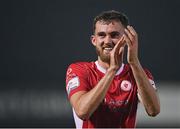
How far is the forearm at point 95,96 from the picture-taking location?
8.18 feet

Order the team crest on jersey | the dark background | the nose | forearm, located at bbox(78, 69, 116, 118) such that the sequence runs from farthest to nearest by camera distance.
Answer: the dark background → the team crest on jersey → the nose → forearm, located at bbox(78, 69, 116, 118)

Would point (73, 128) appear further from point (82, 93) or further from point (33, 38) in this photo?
point (82, 93)

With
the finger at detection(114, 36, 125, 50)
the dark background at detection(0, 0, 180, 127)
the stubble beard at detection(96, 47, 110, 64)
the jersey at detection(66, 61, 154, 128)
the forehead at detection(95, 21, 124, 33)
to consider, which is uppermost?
the forehead at detection(95, 21, 124, 33)

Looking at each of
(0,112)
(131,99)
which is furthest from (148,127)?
(131,99)

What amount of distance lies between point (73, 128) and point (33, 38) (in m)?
1.11

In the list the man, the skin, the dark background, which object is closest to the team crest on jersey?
the man

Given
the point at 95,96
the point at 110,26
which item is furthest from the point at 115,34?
the point at 95,96

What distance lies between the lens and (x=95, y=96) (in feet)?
8.18

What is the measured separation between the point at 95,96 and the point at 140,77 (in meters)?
0.26

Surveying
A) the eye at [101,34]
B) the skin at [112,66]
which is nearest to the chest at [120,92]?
the skin at [112,66]

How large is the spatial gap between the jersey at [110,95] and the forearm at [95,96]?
0.15 metres

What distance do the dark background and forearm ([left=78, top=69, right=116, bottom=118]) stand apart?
9.33 ft

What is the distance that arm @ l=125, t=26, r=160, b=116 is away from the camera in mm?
2522

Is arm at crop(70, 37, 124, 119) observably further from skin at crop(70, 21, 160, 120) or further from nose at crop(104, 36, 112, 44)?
nose at crop(104, 36, 112, 44)
